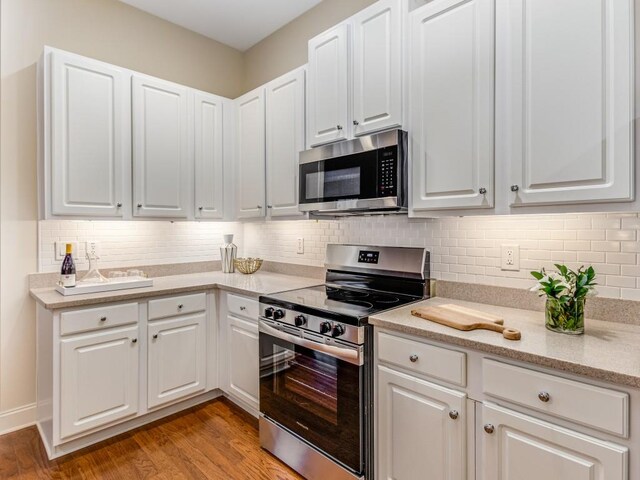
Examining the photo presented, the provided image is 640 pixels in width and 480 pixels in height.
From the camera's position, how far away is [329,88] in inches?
89.4

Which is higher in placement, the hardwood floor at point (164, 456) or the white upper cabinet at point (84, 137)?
the white upper cabinet at point (84, 137)

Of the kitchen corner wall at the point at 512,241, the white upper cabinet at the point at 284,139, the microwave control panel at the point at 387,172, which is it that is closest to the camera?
the kitchen corner wall at the point at 512,241

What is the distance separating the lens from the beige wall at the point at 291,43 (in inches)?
108

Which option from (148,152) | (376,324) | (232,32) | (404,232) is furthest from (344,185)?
(232,32)

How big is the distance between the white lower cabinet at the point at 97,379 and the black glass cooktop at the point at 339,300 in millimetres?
922

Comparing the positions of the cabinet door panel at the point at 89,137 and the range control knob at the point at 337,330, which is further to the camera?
the cabinet door panel at the point at 89,137

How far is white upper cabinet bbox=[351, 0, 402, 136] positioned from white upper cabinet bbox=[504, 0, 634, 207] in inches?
20.6

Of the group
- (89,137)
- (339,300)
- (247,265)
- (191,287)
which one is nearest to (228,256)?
(247,265)

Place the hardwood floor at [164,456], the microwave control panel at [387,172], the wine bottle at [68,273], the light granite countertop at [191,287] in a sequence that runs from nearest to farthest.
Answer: the microwave control panel at [387,172] → the hardwood floor at [164,456] → the light granite countertop at [191,287] → the wine bottle at [68,273]

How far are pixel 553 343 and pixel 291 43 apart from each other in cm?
290

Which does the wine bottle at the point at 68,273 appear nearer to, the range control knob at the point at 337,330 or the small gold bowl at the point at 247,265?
the small gold bowl at the point at 247,265

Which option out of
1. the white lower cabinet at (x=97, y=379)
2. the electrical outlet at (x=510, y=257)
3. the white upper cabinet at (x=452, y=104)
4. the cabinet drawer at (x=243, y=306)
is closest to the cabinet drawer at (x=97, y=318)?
the white lower cabinet at (x=97, y=379)

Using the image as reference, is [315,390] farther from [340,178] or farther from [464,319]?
[340,178]

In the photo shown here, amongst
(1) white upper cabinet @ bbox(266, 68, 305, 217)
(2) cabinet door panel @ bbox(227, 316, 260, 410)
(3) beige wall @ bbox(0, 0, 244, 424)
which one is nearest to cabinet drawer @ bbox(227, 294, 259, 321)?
(2) cabinet door panel @ bbox(227, 316, 260, 410)
